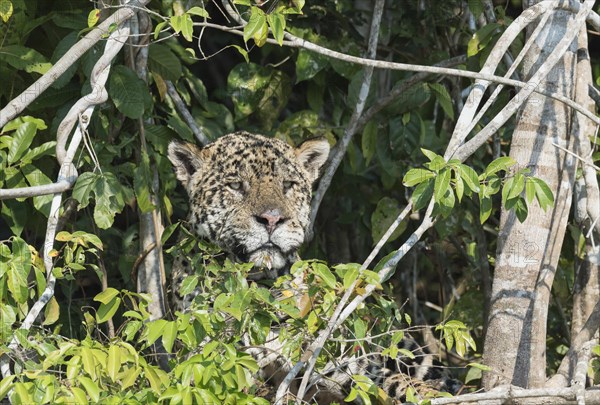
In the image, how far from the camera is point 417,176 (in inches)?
196

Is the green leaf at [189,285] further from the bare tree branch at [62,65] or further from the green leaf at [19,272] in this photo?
the bare tree branch at [62,65]

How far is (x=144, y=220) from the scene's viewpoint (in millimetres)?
7238

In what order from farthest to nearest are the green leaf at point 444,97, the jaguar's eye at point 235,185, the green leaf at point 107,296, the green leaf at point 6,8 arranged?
the green leaf at point 444,97 → the jaguar's eye at point 235,185 → the green leaf at point 6,8 → the green leaf at point 107,296

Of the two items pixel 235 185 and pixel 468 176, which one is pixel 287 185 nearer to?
pixel 235 185

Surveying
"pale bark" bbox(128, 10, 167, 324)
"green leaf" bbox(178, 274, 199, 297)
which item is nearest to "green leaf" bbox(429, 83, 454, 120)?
"pale bark" bbox(128, 10, 167, 324)

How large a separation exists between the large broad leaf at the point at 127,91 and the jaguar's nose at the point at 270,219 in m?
1.00

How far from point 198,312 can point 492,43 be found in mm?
3270

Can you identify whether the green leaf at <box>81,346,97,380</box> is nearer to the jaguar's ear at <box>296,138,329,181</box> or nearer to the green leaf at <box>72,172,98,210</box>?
the green leaf at <box>72,172,98,210</box>

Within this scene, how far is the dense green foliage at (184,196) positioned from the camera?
4871 mm

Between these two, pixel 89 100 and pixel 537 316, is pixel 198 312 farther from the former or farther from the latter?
pixel 537 316

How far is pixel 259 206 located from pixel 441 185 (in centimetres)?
211

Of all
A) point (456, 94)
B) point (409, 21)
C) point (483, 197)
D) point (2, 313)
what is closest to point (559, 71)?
point (483, 197)

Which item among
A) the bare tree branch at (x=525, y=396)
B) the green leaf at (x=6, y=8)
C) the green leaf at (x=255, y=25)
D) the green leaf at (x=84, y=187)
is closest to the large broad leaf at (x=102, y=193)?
the green leaf at (x=84, y=187)

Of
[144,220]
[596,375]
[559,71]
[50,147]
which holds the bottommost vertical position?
[596,375]
